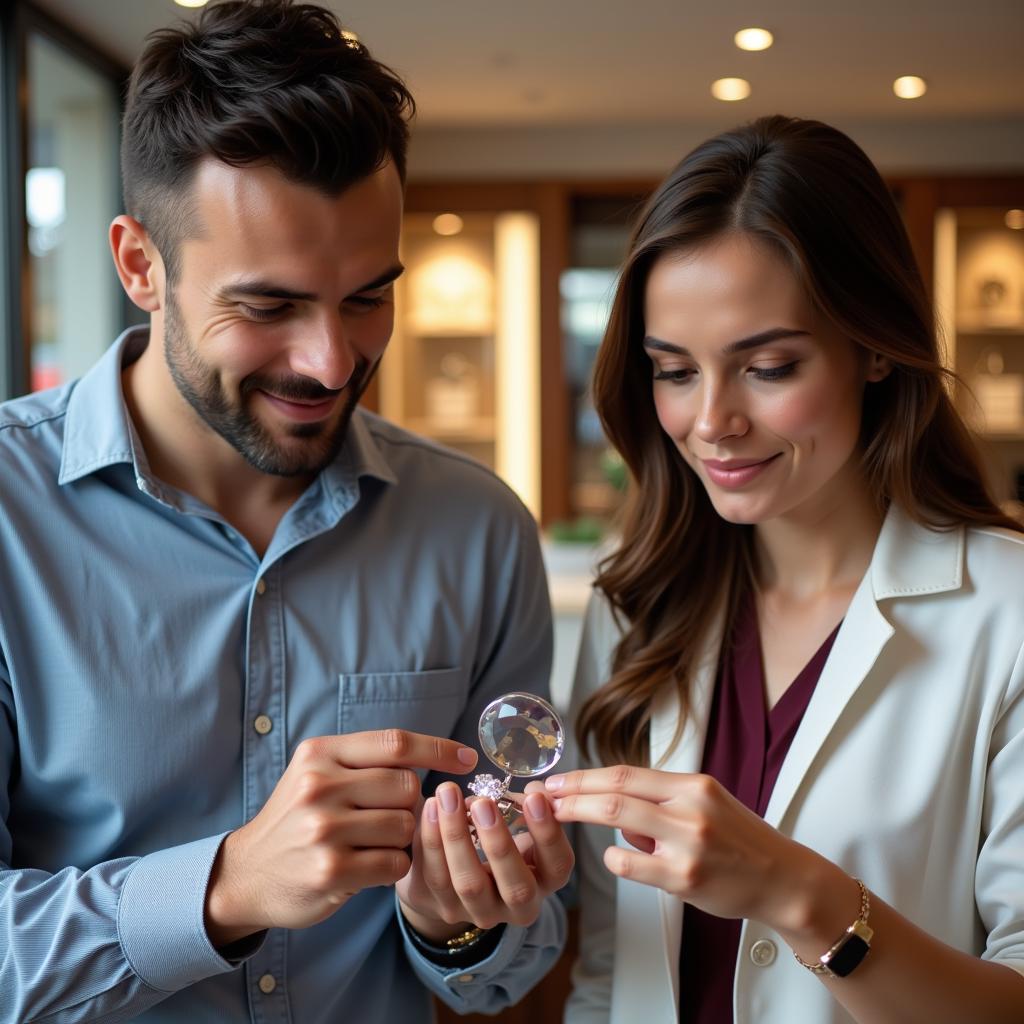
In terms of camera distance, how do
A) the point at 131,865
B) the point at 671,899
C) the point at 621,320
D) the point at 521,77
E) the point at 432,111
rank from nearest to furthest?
the point at 131,865 → the point at 671,899 → the point at 621,320 → the point at 521,77 → the point at 432,111

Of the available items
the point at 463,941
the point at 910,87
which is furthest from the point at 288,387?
the point at 910,87

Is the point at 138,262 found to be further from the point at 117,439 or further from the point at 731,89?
the point at 731,89

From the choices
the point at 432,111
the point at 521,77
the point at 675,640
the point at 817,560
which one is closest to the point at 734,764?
the point at 675,640

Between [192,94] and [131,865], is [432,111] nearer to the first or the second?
[192,94]

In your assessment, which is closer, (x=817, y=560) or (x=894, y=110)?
(x=817, y=560)

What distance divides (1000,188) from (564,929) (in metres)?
6.28

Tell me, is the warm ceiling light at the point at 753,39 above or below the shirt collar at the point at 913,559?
above

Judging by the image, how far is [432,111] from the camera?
21.7 ft

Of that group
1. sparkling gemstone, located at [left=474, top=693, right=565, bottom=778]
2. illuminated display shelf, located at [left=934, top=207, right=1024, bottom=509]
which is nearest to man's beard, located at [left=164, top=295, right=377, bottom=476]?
Result: sparkling gemstone, located at [left=474, top=693, right=565, bottom=778]

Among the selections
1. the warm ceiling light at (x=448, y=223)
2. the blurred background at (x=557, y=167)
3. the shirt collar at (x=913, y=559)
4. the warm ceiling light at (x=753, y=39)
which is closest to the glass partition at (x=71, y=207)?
the blurred background at (x=557, y=167)

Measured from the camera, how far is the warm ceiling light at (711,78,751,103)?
239 inches

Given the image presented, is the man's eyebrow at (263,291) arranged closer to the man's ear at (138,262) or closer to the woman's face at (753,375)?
the man's ear at (138,262)

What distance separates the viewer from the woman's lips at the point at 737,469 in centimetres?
160

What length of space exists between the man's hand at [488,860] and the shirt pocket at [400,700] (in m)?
0.24
